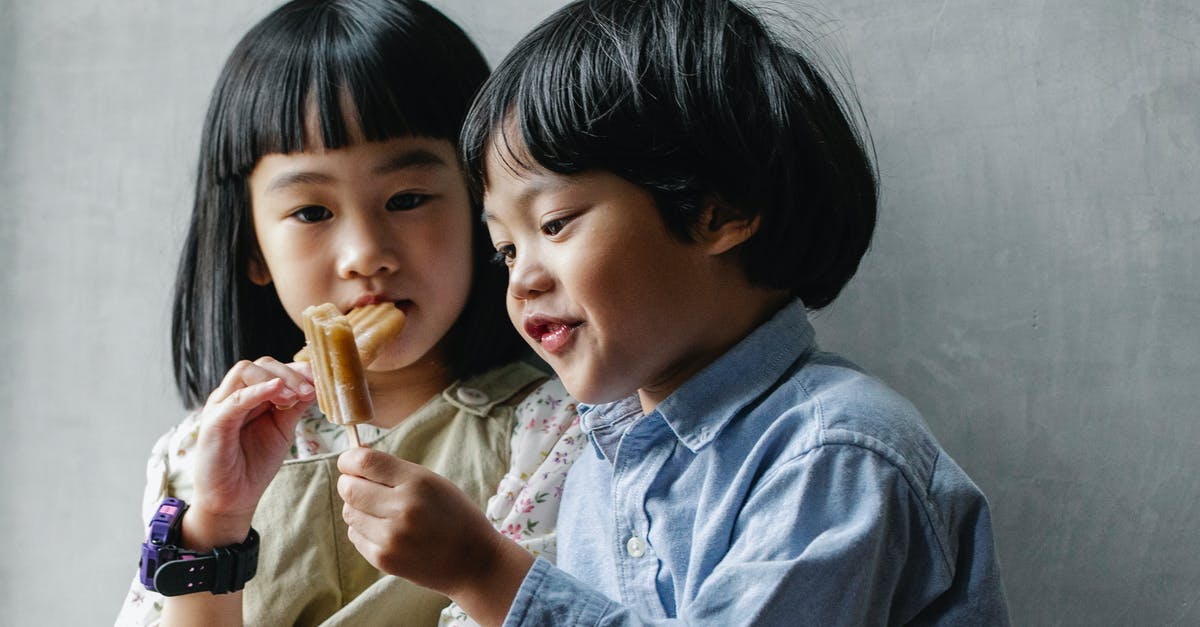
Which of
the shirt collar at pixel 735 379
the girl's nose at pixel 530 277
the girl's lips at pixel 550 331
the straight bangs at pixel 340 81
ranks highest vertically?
the straight bangs at pixel 340 81

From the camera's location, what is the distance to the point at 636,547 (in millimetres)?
1191

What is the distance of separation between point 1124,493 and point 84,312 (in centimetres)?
147

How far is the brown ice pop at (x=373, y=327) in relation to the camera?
1269mm

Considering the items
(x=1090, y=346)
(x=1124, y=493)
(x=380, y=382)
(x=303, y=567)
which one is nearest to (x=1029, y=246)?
(x=1090, y=346)

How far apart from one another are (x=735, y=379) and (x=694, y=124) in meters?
0.25

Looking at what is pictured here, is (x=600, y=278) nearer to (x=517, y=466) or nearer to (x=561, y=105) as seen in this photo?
(x=561, y=105)

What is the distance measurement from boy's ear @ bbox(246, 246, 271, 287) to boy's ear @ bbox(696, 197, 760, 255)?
667 millimetres

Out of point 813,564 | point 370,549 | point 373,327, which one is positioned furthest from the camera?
point 373,327

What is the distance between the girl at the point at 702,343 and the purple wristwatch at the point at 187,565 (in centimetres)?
32

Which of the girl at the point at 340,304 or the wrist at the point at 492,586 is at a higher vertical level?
the girl at the point at 340,304

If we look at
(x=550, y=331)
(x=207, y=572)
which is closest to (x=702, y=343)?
(x=550, y=331)

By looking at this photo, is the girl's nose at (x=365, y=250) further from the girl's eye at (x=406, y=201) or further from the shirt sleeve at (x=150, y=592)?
the shirt sleeve at (x=150, y=592)

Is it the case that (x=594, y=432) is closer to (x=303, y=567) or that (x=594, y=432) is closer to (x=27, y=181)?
(x=303, y=567)

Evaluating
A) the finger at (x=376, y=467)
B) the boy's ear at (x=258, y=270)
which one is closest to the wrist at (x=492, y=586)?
Answer: the finger at (x=376, y=467)
